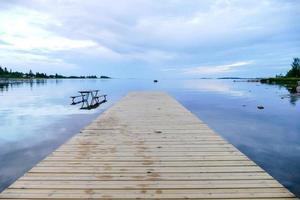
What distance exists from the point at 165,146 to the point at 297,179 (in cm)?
346

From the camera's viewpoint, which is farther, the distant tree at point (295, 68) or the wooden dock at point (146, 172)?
the distant tree at point (295, 68)

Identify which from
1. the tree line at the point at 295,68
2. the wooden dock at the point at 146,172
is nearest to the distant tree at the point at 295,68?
the tree line at the point at 295,68

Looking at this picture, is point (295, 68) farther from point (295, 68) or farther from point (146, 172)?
point (146, 172)

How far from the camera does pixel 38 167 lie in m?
4.73

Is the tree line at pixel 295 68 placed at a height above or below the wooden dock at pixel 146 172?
above

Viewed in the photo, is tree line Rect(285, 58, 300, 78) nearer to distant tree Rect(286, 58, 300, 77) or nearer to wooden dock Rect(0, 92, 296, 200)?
distant tree Rect(286, 58, 300, 77)

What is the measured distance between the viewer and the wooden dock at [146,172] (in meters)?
3.74

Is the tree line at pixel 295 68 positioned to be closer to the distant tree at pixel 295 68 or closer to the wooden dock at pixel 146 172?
the distant tree at pixel 295 68

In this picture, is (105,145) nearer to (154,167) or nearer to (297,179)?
(154,167)

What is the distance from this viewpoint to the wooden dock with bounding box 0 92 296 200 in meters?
3.74

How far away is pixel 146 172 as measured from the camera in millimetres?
4535

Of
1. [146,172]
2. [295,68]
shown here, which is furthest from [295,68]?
[146,172]

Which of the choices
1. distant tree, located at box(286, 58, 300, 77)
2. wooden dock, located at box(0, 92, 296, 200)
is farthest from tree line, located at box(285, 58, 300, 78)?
wooden dock, located at box(0, 92, 296, 200)

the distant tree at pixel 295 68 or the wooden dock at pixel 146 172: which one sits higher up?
the distant tree at pixel 295 68
